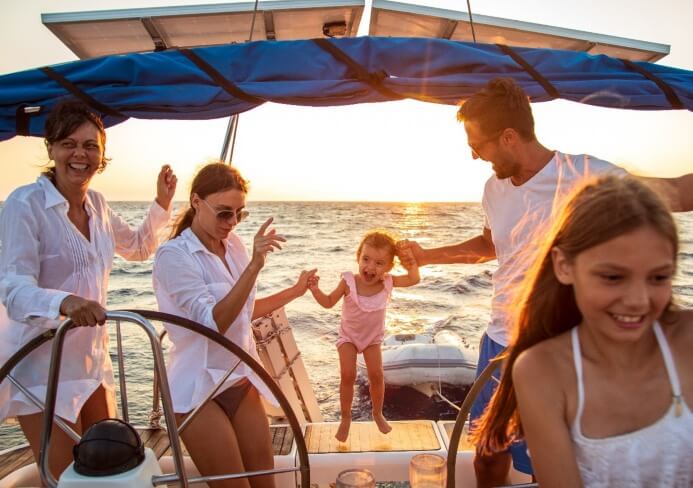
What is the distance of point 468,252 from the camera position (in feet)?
8.96

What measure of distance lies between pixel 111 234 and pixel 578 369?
6.22ft

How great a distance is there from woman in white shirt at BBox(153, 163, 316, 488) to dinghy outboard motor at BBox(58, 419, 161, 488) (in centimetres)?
56

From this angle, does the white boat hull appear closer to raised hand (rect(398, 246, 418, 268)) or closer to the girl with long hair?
raised hand (rect(398, 246, 418, 268))

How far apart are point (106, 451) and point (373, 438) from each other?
1.90 m

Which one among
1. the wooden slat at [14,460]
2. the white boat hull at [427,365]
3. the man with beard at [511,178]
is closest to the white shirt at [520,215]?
the man with beard at [511,178]

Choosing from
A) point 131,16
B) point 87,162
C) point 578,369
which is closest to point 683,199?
point 578,369

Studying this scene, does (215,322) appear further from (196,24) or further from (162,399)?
(196,24)

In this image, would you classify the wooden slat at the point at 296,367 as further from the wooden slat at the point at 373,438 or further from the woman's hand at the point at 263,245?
the woman's hand at the point at 263,245

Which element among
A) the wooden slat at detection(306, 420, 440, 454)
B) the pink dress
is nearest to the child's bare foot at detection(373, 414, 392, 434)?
the wooden slat at detection(306, 420, 440, 454)

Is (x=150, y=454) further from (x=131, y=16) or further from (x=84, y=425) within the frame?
(x=131, y=16)

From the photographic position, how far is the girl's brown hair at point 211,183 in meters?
2.30

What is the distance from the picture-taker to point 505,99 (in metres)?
2.07

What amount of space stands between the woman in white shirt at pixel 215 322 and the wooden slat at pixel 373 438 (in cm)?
79

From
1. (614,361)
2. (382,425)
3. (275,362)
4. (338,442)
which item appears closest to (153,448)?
(275,362)
